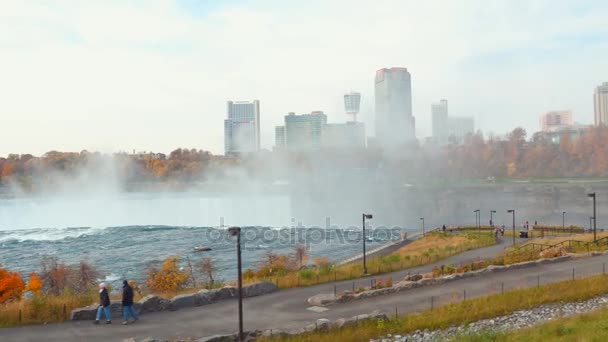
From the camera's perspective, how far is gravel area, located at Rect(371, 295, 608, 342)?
46.5 feet

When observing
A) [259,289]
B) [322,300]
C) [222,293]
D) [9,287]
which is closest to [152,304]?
[222,293]

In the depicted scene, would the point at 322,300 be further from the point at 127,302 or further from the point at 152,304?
the point at 127,302

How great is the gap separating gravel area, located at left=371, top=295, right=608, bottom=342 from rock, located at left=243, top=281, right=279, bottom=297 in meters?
5.77

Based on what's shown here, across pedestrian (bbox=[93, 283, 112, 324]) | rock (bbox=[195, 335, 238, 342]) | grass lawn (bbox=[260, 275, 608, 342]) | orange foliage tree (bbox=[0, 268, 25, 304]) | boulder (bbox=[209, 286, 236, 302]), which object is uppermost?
pedestrian (bbox=[93, 283, 112, 324])

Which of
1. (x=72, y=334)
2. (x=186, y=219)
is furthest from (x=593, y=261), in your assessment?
(x=186, y=219)

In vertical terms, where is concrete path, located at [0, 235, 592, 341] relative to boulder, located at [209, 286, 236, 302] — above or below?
below

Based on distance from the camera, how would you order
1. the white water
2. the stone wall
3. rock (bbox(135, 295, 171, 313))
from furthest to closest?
the white water → rock (bbox(135, 295, 171, 313)) → the stone wall

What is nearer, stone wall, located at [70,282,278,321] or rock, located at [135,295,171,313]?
stone wall, located at [70,282,278,321]

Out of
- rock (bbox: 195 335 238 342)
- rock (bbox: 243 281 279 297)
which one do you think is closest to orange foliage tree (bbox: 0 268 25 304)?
rock (bbox: 243 281 279 297)

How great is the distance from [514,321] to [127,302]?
11011 mm

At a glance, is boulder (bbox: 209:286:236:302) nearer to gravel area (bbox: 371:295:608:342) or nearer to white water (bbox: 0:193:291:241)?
gravel area (bbox: 371:295:608:342)

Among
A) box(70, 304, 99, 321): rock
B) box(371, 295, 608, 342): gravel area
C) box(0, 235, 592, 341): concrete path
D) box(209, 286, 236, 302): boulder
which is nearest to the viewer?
box(0, 235, 592, 341): concrete path

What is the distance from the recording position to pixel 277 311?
16609mm

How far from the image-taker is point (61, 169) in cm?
15262
